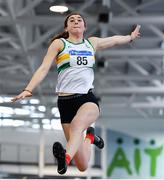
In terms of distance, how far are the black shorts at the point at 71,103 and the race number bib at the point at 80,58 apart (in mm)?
285

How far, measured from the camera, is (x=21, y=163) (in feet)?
Result: 81.3

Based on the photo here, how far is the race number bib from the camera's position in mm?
4617

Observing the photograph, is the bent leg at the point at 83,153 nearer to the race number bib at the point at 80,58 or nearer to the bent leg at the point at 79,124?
the bent leg at the point at 79,124

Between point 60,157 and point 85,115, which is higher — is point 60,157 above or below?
below

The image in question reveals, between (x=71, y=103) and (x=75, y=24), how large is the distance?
0.75 metres

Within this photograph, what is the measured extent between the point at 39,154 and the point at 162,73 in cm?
989

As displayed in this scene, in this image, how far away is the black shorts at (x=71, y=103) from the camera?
4.63 m

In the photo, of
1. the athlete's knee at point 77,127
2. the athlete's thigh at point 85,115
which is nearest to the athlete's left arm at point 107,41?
the athlete's thigh at point 85,115

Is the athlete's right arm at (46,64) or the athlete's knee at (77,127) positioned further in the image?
the athlete's knee at (77,127)

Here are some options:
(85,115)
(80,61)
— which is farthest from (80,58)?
(85,115)

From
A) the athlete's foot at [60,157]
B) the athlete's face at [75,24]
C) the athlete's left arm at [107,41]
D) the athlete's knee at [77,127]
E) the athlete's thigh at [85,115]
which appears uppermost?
the athlete's face at [75,24]

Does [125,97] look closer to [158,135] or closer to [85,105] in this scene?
[158,135]

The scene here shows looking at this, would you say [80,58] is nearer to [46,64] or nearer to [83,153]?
[46,64]

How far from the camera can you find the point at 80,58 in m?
4.64
